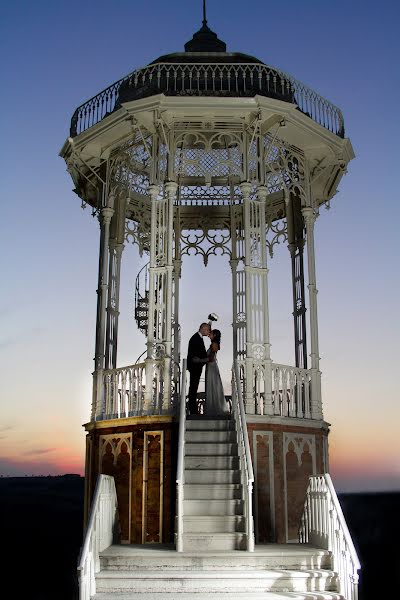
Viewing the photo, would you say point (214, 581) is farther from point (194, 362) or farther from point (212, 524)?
point (194, 362)

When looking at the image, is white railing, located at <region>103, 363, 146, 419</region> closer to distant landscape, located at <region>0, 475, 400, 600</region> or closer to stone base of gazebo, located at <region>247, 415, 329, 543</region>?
stone base of gazebo, located at <region>247, 415, 329, 543</region>

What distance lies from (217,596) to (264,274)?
625cm

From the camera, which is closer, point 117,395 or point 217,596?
point 217,596

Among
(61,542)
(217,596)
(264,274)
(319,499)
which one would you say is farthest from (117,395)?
(61,542)

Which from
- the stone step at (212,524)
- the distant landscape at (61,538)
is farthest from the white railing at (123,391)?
the distant landscape at (61,538)

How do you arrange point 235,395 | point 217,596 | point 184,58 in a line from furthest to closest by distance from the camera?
point 184,58, point 235,395, point 217,596

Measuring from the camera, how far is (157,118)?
13516 mm

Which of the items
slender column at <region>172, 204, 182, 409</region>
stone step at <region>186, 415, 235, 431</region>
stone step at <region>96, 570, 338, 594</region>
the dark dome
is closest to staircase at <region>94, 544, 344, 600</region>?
stone step at <region>96, 570, 338, 594</region>

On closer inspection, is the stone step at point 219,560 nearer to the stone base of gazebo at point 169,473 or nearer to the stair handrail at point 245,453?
the stair handrail at point 245,453

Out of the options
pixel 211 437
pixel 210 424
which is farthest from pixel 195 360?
pixel 211 437

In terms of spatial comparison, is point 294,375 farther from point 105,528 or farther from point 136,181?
point 136,181

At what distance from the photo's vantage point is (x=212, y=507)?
35.3ft

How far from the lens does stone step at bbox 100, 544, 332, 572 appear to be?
9398 millimetres

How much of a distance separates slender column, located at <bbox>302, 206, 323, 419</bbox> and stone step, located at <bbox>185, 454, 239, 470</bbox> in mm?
2801
